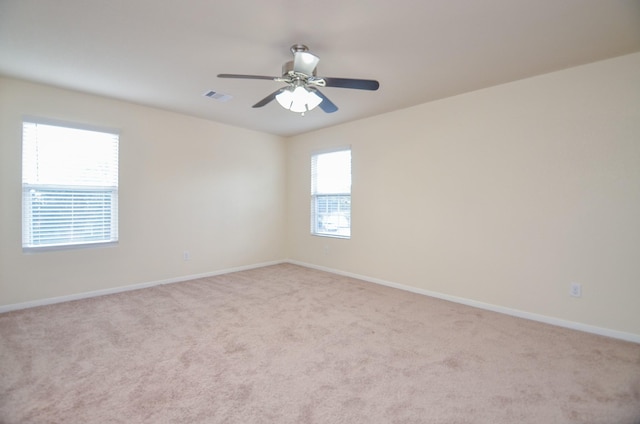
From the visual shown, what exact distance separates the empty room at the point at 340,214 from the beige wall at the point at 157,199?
3 cm

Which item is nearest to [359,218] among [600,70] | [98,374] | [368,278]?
[368,278]

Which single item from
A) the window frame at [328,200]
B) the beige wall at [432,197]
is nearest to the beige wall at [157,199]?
the beige wall at [432,197]

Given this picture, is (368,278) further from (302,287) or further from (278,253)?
(278,253)

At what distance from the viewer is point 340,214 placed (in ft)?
16.0

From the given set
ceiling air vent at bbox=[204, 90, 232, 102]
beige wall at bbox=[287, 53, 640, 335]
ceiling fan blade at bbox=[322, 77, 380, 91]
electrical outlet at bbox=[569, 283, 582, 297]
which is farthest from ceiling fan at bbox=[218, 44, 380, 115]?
electrical outlet at bbox=[569, 283, 582, 297]

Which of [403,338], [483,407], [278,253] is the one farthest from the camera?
[278,253]

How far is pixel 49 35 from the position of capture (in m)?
2.25

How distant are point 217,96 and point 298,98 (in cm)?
147

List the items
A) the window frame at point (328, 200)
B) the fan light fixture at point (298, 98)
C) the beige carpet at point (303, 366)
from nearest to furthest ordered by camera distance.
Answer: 1. the beige carpet at point (303, 366)
2. the fan light fixture at point (298, 98)
3. the window frame at point (328, 200)

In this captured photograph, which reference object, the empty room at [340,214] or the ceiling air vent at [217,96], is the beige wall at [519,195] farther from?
the ceiling air vent at [217,96]

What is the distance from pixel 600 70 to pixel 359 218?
3.02 meters

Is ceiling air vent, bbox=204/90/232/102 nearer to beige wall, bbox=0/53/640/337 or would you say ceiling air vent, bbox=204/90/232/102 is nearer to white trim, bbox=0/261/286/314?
beige wall, bbox=0/53/640/337

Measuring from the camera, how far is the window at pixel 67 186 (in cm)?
321

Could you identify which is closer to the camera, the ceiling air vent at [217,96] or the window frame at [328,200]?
the ceiling air vent at [217,96]
